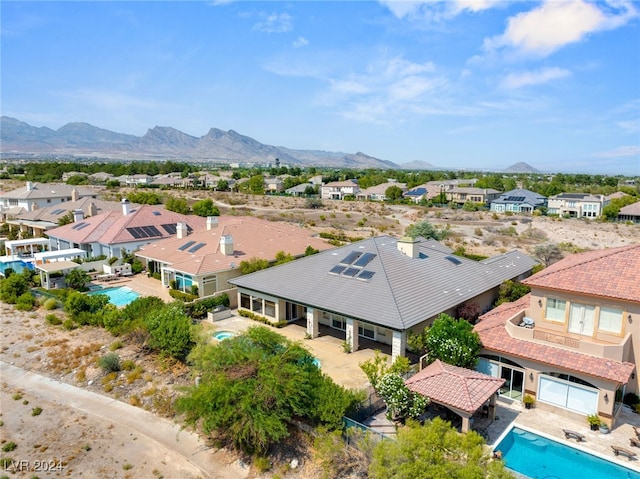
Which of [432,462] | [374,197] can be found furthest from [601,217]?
[432,462]

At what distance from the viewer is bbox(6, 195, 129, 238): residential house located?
55906 millimetres

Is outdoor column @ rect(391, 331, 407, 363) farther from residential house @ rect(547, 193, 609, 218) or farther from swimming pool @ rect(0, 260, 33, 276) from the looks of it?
residential house @ rect(547, 193, 609, 218)

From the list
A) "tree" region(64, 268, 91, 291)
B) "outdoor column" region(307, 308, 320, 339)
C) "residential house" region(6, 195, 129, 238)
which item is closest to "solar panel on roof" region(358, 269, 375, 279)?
"outdoor column" region(307, 308, 320, 339)

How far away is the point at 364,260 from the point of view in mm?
27594

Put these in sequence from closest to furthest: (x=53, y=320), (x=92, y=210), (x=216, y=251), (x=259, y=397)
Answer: (x=259, y=397)
(x=53, y=320)
(x=216, y=251)
(x=92, y=210)

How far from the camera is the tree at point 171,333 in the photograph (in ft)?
78.4

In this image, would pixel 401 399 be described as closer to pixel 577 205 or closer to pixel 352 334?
pixel 352 334

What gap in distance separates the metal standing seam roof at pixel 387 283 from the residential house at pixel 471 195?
8935 cm

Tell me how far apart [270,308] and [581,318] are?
58.1 feet

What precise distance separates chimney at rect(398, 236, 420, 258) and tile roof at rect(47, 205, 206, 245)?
27.2 m

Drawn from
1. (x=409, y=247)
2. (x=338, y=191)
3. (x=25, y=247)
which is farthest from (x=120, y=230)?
(x=338, y=191)

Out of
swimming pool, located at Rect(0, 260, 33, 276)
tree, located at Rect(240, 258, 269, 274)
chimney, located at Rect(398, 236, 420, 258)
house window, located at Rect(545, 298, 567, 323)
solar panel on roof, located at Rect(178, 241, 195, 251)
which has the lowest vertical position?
swimming pool, located at Rect(0, 260, 33, 276)

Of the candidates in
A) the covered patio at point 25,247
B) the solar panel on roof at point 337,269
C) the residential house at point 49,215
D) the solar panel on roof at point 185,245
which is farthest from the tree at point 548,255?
the covered patio at point 25,247

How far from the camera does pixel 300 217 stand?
84.5 meters
